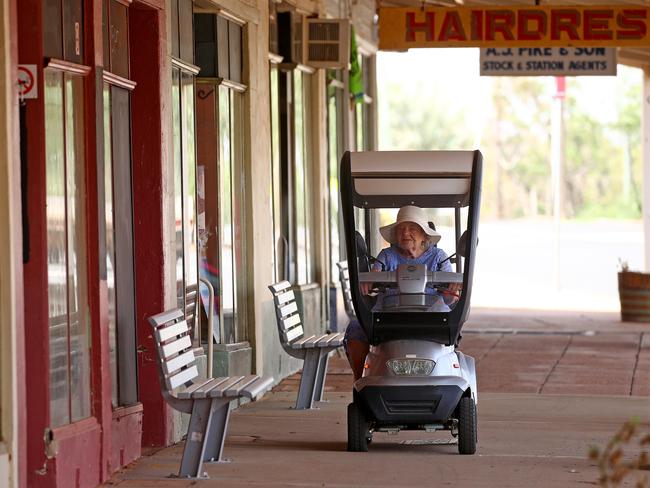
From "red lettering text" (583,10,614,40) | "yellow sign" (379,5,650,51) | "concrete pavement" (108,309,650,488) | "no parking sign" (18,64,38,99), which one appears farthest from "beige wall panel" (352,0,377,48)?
"no parking sign" (18,64,38,99)

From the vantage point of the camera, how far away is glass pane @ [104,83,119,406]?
9.02 m

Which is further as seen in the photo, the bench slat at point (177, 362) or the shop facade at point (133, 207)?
the bench slat at point (177, 362)

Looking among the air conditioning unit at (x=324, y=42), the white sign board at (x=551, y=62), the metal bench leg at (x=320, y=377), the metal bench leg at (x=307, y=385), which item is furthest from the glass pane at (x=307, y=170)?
the white sign board at (x=551, y=62)

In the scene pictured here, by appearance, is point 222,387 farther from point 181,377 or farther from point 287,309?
point 287,309

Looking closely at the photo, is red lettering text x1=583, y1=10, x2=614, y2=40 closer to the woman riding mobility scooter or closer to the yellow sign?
the yellow sign

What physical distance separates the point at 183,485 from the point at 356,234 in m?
2.09

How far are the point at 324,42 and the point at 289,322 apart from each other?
13.3 feet

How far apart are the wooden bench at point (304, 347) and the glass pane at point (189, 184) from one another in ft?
2.33

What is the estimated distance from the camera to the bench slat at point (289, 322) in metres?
11.4

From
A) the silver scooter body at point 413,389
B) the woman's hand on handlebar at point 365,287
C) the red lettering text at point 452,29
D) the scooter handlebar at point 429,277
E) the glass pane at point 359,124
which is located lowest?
the silver scooter body at point 413,389

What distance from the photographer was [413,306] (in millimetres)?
9227

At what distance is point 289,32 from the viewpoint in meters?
14.1

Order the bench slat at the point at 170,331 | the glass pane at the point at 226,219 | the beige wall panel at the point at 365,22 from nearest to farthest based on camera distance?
the bench slat at the point at 170,331
the glass pane at the point at 226,219
the beige wall panel at the point at 365,22

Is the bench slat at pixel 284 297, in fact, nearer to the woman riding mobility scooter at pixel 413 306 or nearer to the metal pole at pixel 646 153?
the woman riding mobility scooter at pixel 413 306
